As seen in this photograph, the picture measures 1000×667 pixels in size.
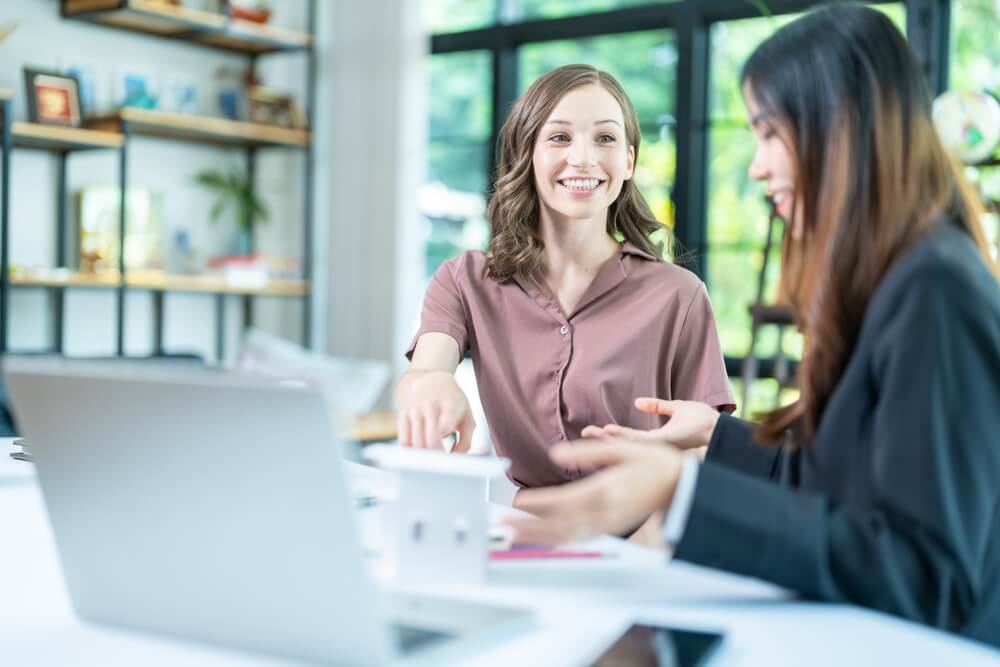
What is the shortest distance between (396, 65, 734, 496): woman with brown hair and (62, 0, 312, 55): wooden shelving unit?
9.10ft

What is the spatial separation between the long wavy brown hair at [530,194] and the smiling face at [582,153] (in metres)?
0.02

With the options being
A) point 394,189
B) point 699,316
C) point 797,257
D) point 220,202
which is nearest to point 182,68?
point 220,202

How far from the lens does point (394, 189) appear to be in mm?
4645

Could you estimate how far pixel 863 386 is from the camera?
88cm

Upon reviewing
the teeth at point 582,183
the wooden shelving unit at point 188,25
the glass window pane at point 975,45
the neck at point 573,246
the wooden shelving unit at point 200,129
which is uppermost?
the wooden shelving unit at point 188,25

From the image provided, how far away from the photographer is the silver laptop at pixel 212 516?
68 cm

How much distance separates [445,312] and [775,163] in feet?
2.78

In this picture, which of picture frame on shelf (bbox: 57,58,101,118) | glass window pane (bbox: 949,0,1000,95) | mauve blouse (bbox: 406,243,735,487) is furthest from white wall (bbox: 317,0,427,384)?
mauve blouse (bbox: 406,243,735,487)

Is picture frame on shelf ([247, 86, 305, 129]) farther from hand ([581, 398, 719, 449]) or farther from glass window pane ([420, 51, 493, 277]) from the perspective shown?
hand ([581, 398, 719, 449])

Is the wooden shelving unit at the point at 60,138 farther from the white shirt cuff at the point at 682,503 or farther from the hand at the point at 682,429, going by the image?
the white shirt cuff at the point at 682,503

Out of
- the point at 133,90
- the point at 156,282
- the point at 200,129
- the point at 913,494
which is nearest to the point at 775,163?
the point at 913,494

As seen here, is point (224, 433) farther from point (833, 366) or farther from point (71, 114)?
point (71, 114)

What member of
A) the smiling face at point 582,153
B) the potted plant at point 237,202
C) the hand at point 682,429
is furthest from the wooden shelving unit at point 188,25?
the hand at point 682,429

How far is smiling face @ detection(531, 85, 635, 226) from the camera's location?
1675mm
